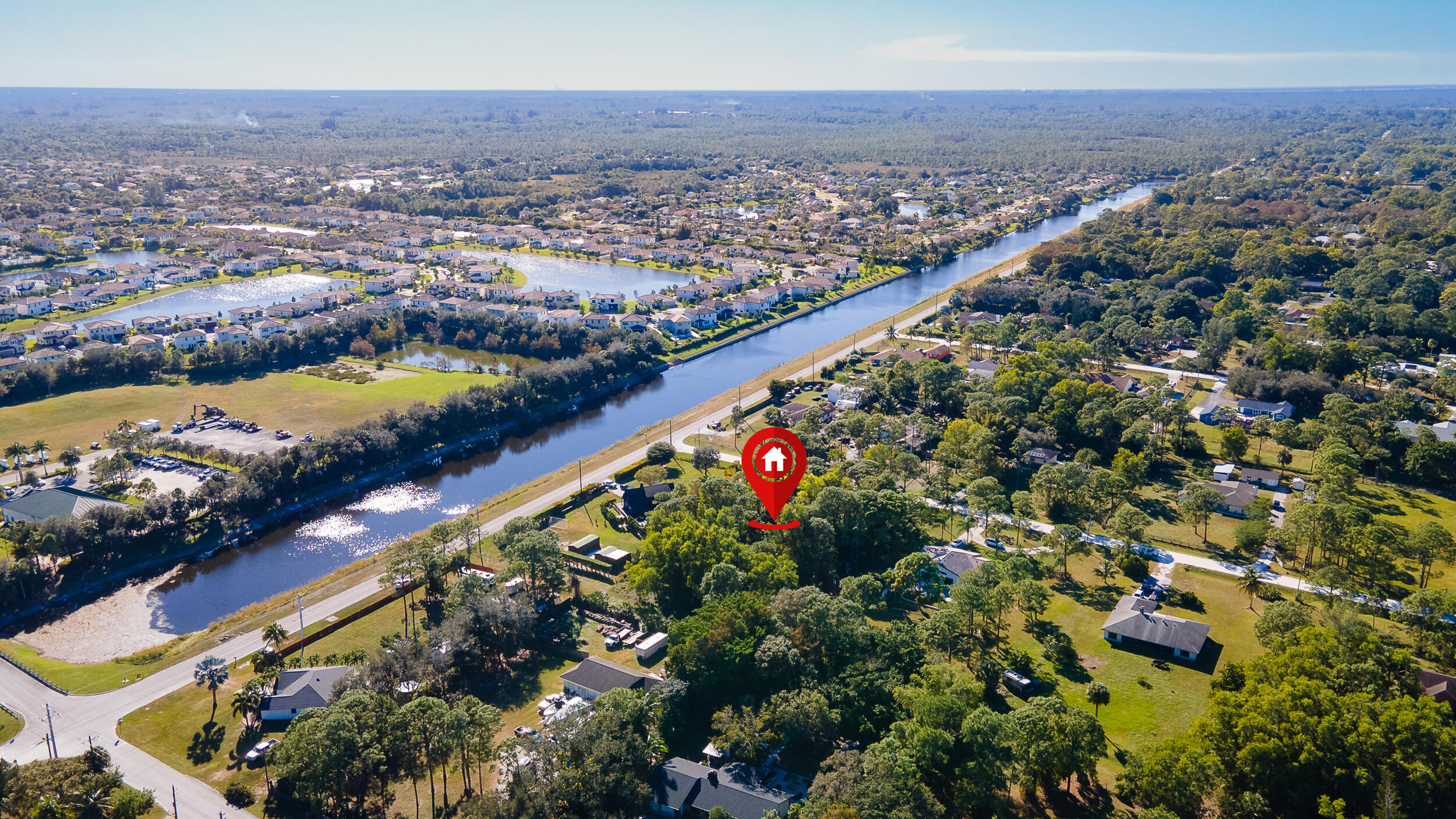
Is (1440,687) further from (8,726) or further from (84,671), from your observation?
(84,671)

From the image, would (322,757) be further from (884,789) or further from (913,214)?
(913,214)

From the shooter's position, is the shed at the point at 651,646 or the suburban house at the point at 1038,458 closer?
the shed at the point at 651,646

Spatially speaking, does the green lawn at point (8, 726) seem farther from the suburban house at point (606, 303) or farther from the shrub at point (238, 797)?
the suburban house at point (606, 303)

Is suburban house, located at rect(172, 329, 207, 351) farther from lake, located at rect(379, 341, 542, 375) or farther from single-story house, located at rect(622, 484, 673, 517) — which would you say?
single-story house, located at rect(622, 484, 673, 517)

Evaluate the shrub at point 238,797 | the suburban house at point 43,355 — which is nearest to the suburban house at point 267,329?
the suburban house at point 43,355

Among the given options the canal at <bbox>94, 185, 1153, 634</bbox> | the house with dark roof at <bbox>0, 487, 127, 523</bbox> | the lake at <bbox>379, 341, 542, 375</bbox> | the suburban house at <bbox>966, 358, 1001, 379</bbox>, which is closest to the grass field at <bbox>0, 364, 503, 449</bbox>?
the lake at <bbox>379, 341, 542, 375</bbox>

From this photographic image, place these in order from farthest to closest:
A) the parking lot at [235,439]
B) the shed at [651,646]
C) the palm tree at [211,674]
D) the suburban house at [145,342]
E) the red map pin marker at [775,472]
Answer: the suburban house at [145,342] < the parking lot at [235,439] < the red map pin marker at [775,472] < the shed at [651,646] < the palm tree at [211,674]

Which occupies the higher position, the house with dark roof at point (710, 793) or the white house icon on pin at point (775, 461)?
the white house icon on pin at point (775, 461)
